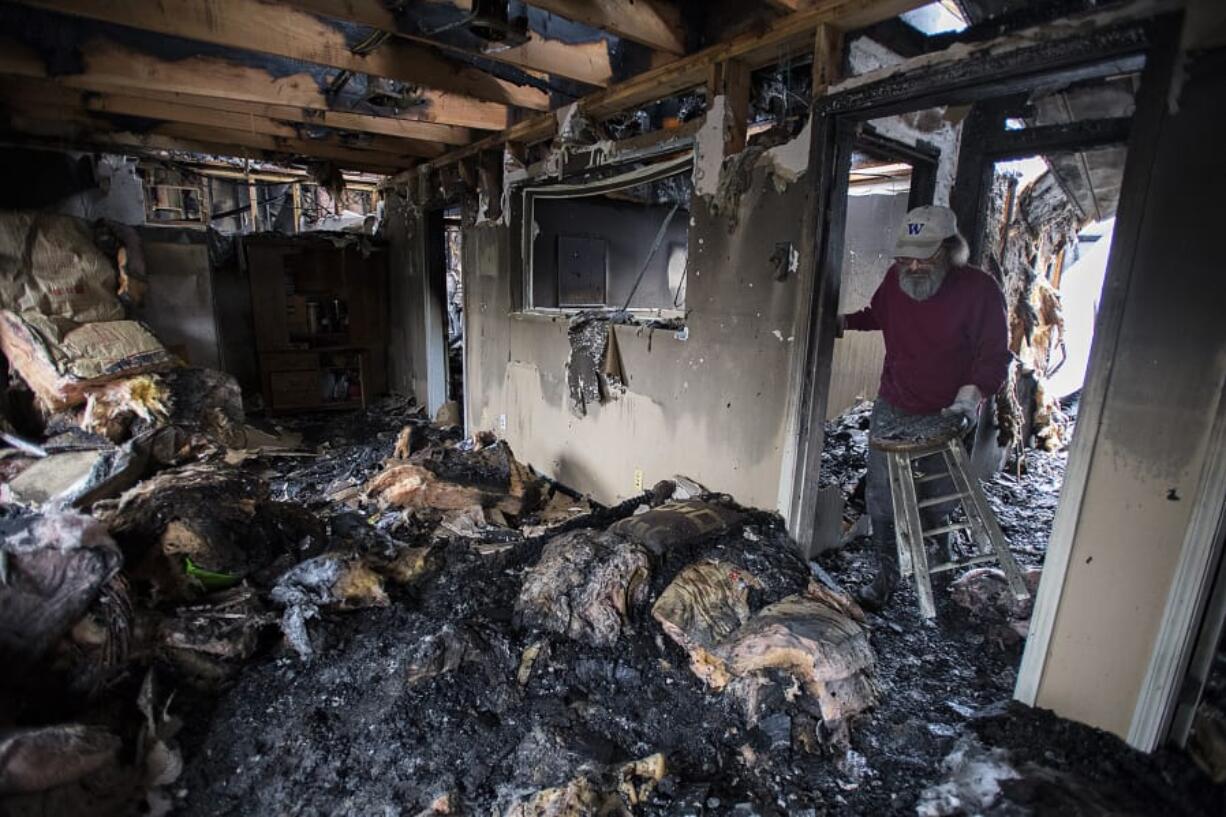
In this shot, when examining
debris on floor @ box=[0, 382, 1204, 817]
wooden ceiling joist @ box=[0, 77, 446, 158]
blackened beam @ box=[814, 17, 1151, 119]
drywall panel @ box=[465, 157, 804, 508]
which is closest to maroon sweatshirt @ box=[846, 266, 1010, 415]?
drywall panel @ box=[465, 157, 804, 508]

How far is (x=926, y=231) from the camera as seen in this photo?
7.75ft

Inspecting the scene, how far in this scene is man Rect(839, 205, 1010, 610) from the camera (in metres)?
2.37

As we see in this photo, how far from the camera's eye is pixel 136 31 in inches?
117

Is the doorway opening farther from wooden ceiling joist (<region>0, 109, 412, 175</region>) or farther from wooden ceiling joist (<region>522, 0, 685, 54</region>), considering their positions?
wooden ceiling joist (<region>0, 109, 412, 175</region>)

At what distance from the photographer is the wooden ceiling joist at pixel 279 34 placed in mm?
2379

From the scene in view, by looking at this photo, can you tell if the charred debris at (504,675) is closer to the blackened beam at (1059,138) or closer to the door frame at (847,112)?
the door frame at (847,112)

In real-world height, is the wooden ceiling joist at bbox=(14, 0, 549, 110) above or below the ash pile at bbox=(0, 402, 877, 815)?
above

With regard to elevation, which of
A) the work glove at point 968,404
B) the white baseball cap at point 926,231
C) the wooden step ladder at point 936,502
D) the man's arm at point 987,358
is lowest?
the wooden step ladder at point 936,502

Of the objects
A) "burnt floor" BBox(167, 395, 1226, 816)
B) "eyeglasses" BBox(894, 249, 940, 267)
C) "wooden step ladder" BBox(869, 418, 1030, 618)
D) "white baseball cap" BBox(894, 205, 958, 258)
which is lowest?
"burnt floor" BBox(167, 395, 1226, 816)

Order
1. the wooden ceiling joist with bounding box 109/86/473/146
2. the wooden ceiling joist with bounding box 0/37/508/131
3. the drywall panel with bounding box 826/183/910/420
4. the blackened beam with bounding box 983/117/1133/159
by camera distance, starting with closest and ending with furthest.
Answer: the blackened beam with bounding box 983/117/1133/159 → the wooden ceiling joist with bounding box 0/37/508/131 → the wooden ceiling joist with bounding box 109/86/473/146 → the drywall panel with bounding box 826/183/910/420

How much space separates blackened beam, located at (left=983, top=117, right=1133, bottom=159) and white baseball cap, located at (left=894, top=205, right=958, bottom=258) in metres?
0.92

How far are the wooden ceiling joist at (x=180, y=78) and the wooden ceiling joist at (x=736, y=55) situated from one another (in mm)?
1030

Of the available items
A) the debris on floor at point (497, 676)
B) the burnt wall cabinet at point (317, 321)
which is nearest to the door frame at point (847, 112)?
the debris on floor at point (497, 676)

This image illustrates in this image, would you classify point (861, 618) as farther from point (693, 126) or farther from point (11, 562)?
point (11, 562)
